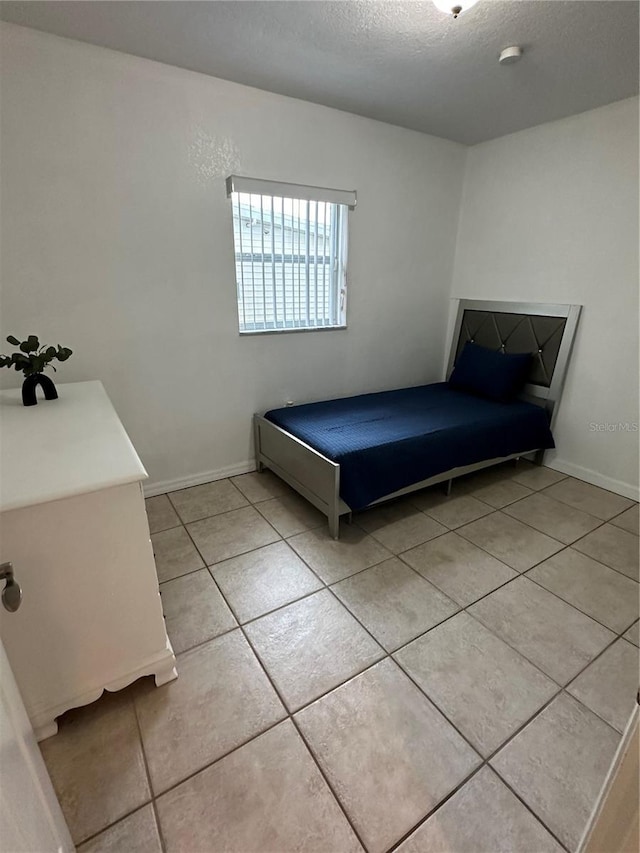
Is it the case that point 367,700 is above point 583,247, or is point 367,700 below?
below

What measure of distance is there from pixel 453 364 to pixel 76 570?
3421mm

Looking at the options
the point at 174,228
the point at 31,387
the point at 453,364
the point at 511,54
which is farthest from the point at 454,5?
the point at 453,364

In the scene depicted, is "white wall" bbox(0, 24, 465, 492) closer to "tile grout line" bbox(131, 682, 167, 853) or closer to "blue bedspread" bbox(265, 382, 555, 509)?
"blue bedspread" bbox(265, 382, 555, 509)

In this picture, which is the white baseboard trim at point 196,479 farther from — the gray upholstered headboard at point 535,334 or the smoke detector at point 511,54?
the smoke detector at point 511,54

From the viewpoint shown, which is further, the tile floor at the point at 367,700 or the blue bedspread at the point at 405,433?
the blue bedspread at the point at 405,433

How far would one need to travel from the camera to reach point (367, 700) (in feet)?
4.59

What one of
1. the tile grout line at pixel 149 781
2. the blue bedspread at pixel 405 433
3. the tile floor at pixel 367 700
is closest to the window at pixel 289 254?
the blue bedspread at pixel 405 433

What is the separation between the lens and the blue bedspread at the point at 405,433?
7.36 feet

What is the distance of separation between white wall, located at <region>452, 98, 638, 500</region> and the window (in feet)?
4.30

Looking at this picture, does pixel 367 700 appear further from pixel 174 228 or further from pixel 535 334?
pixel 535 334

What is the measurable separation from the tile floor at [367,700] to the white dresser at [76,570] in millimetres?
162

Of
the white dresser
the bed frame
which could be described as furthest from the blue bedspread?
the white dresser

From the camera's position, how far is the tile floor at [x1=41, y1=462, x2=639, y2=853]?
1094 millimetres

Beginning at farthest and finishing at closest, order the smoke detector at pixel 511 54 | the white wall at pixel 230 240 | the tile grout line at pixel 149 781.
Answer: the white wall at pixel 230 240, the smoke detector at pixel 511 54, the tile grout line at pixel 149 781
